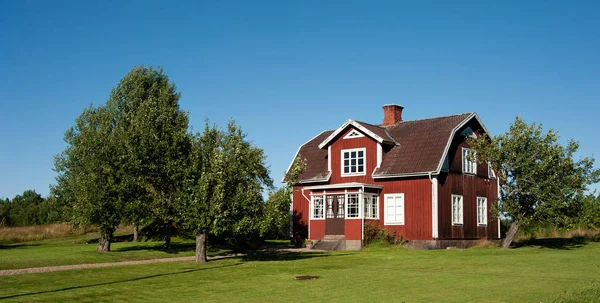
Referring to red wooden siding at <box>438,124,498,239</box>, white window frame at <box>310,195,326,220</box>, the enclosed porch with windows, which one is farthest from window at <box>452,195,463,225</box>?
white window frame at <box>310,195,326,220</box>

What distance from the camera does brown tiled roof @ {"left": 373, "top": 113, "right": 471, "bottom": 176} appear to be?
32.4 m

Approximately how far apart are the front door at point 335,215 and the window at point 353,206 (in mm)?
650

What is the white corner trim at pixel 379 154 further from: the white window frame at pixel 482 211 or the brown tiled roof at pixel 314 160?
the white window frame at pixel 482 211

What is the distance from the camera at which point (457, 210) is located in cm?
3388

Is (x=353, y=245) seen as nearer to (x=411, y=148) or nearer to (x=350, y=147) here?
(x=350, y=147)

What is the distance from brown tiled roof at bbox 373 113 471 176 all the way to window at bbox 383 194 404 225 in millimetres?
1471

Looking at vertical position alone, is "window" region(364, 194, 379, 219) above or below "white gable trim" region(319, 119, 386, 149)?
below

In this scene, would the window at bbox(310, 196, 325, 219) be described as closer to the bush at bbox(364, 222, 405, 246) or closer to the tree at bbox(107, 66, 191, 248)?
the bush at bbox(364, 222, 405, 246)

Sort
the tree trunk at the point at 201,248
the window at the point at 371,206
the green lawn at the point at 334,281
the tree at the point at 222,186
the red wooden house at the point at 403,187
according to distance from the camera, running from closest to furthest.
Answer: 1. the green lawn at the point at 334,281
2. the tree at the point at 222,186
3. the tree trunk at the point at 201,248
4. the red wooden house at the point at 403,187
5. the window at the point at 371,206

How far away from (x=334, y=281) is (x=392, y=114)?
74.7 feet

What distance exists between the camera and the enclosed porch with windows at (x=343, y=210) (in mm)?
32688

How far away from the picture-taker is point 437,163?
31.7 m

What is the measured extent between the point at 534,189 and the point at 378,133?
9310mm

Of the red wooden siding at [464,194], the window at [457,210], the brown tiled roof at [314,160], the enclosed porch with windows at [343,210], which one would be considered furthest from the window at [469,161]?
the brown tiled roof at [314,160]
